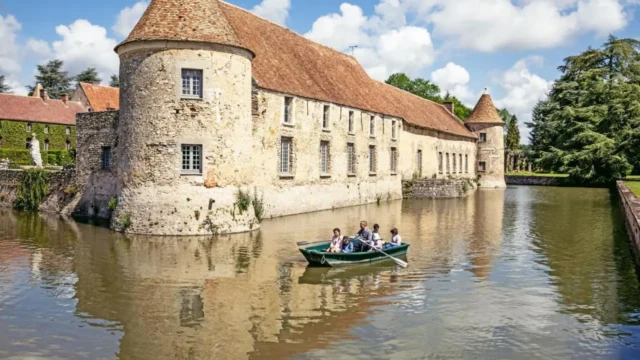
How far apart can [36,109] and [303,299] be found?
51.0 m

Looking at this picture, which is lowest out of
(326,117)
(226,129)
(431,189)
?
(431,189)

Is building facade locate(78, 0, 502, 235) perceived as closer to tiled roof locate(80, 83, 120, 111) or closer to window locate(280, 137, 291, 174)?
window locate(280, 137, 291, 174)

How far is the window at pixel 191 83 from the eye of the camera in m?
20.4

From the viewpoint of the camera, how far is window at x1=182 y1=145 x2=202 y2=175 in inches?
800

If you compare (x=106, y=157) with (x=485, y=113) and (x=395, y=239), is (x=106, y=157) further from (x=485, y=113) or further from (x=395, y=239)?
(x=485, y=113)

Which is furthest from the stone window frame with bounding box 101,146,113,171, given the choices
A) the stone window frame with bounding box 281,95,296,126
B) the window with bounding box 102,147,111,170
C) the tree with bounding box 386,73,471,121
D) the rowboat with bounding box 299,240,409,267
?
the tree with bounding box 386,73,471,121

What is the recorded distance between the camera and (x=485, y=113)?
58.1m

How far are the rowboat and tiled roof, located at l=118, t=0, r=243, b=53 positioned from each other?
9.09 metres

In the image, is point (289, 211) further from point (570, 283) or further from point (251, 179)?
point (570, 283)

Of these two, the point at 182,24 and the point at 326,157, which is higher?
the point at 182,24

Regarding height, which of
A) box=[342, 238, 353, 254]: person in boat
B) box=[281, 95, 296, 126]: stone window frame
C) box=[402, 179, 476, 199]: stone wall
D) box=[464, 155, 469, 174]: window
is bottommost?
box=[342, 238, 353, 254]: person in boat

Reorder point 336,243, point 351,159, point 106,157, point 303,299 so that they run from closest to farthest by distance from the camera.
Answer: point 303,299 < point 336,243 < point 106,157 < point 351,159

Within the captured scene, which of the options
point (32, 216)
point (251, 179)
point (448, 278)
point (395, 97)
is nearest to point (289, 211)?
point (251, 179)

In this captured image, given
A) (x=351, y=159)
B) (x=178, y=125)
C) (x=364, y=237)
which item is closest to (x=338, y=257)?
(x=364, y=237)
